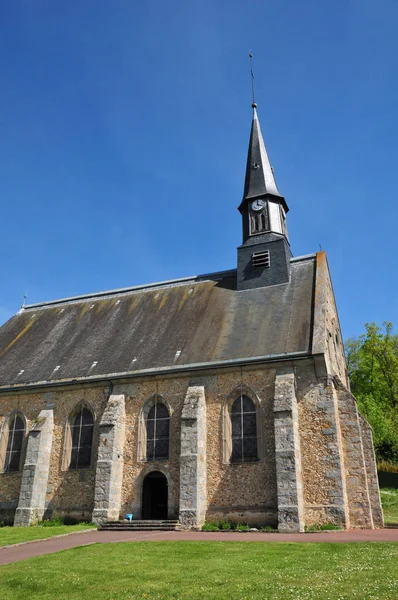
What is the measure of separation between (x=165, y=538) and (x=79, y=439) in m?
7.06

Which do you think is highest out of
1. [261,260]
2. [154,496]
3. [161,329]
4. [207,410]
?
[261,260]

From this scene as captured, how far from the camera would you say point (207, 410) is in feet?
55.1

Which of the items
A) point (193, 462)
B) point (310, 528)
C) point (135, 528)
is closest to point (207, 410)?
point (193, 462)

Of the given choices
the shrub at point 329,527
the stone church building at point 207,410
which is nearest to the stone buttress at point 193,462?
the stone church building at point 207,410

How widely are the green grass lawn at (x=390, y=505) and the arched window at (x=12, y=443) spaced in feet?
47.3

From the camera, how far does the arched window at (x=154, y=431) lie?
17047 mm

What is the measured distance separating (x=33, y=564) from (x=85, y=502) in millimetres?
8824

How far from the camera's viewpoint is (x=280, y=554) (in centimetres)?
933

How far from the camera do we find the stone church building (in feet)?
49.7

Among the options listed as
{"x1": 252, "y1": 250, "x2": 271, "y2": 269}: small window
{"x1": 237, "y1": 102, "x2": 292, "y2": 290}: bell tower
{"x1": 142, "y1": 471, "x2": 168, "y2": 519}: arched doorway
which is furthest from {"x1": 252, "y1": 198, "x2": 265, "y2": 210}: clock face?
{"x1": 142, "y1": 471, "x2": 168, "y2": 519}: arched doorway

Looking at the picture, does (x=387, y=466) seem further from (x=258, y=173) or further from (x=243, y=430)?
(x=258, y=173)

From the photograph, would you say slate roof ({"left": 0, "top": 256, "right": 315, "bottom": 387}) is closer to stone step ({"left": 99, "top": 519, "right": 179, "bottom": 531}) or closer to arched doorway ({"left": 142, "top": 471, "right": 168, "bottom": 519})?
arched doorway ({"left": 142, "top": 471, "right": 168, "bottom": 519})

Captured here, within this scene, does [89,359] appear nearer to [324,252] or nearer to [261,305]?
[261,305]

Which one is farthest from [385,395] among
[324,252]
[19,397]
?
[19,397]
